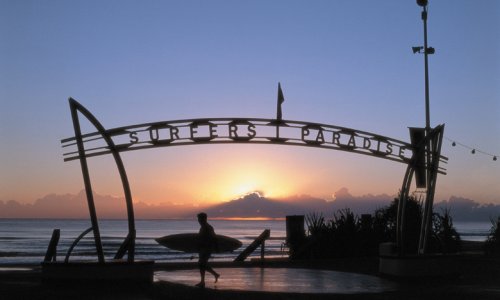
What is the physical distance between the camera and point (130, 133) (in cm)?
1509

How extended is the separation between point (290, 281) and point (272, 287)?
63.7 inches

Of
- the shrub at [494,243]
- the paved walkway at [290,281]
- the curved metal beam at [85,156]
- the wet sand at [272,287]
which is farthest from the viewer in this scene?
the shrub at [494,243]

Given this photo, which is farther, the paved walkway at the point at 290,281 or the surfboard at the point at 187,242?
the surfboard at the point at 187,242

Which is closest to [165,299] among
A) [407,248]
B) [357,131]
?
[357,131]

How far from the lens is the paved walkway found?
13375mm

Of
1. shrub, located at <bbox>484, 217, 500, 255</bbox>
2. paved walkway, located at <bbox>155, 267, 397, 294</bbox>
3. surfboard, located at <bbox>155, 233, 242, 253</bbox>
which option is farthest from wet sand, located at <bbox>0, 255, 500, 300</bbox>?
shrub, located at <bbox>484, 217, 500, 255</bbox>

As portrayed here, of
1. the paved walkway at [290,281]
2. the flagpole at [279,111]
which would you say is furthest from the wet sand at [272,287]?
the flagpole at [279,111]

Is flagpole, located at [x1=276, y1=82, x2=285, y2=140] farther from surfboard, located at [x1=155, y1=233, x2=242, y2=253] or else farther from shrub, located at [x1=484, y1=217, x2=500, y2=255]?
shrub, located at [x1=484, y1=217, x2=500, y2=255]

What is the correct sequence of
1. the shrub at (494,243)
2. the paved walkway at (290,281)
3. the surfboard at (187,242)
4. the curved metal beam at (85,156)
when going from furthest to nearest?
the shrub at (494,243)
the surfboard at (187,242)
the curved metal beam at (85,156)
the paved walkway at (290,281)

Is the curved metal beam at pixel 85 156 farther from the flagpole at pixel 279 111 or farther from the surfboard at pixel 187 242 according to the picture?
the flagpole at pixel 279 111

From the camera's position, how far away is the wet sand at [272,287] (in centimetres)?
1235

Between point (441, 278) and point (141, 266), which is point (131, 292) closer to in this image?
point (141, 266)

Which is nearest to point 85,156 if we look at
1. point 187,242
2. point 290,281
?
point 187,242

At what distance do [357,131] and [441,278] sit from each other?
407 centimetres
